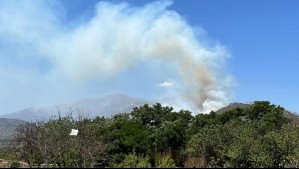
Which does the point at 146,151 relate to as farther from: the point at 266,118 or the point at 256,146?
the point at 266,118

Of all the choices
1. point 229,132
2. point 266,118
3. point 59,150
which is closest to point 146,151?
point 229,132

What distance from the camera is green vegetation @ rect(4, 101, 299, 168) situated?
1261 inches

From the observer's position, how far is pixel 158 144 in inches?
1973

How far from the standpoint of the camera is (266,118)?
187 ft

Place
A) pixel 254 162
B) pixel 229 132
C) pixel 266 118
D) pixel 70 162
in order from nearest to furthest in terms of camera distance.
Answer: pixel 70 162 → pixel 254 162 → pixel 229 132 → pixel 266 118

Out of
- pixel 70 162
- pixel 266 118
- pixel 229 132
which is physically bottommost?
pixel 70 162

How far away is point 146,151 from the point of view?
1666 inches

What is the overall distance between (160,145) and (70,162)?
21084 mm

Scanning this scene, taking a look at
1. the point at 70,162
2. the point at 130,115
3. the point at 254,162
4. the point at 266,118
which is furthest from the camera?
the point at 130,115

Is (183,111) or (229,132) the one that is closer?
(229,132)

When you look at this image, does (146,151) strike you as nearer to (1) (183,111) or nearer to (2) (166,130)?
(2) (166,130)

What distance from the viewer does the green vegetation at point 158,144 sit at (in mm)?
32031

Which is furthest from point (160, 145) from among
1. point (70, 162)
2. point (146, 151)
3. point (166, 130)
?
point (70, 162)

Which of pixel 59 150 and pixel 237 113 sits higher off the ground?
pixel 237 113
